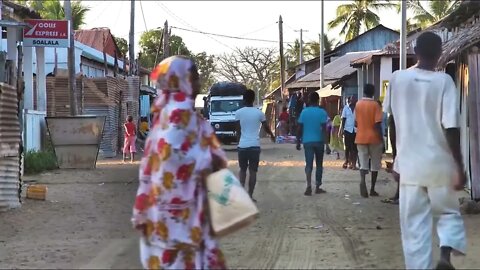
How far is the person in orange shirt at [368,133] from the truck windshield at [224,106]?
19594 millimetres

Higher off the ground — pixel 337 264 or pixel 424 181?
pixel 424 181

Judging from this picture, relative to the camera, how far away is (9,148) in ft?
36.0

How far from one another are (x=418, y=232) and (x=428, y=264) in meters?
0.26

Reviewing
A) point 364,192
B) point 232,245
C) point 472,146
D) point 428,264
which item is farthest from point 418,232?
point 364,192

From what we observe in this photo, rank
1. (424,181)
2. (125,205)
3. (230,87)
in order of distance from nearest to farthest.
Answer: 1. (424,181)
2. (125,205)
3. (230,87)

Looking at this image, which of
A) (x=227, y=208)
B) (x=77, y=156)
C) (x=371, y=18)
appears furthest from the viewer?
(x=371, y=18)

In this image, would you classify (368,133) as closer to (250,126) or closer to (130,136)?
(250,126)

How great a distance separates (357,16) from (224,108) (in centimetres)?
2595

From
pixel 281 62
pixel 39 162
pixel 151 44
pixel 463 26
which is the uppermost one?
pixel 151 44

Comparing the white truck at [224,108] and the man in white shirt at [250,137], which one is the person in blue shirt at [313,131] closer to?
the man in white shirt at [250,137]

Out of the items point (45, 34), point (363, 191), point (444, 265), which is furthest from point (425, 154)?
point (45, 34)

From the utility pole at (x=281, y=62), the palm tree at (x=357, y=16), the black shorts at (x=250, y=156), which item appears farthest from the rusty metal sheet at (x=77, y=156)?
the palm tree at (x=357, y=16)

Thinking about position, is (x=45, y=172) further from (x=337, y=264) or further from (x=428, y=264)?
(x=428, y=264)

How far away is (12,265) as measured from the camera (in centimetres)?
716
